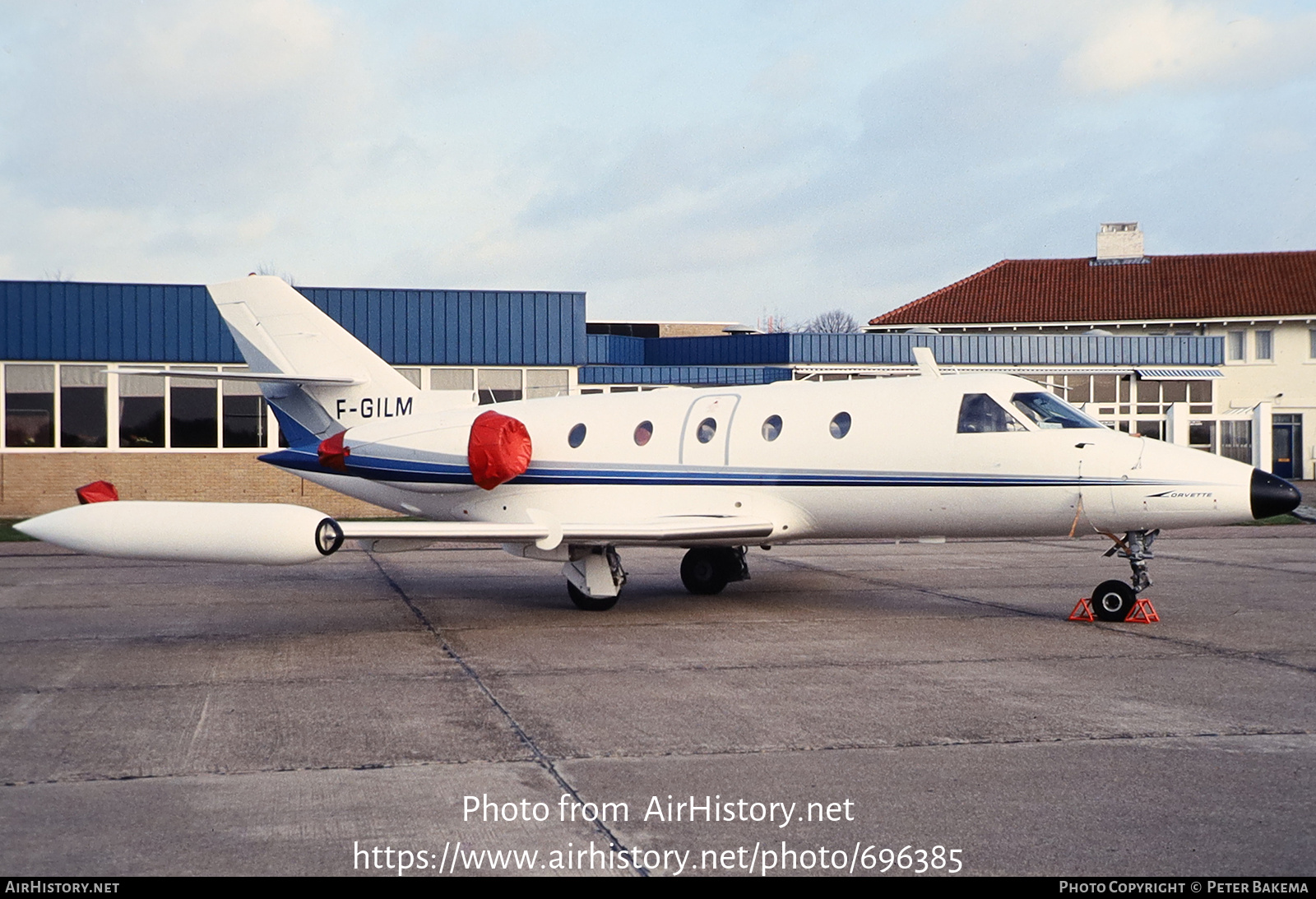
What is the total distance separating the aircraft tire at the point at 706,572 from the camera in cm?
1605

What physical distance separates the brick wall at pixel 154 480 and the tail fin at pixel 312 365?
11.7m

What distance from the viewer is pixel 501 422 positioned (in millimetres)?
15117

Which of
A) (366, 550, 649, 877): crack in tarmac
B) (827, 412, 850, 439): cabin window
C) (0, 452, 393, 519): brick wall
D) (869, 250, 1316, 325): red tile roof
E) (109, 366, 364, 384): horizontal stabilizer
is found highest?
(869, 250, 1316, 325): red tile roof

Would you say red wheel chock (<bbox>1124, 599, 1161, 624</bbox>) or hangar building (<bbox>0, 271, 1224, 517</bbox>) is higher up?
hangar building (<bbox>0, 271, 1224, 517</bbox>)

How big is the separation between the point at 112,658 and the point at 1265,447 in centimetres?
3622

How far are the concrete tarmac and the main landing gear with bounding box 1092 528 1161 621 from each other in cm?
33

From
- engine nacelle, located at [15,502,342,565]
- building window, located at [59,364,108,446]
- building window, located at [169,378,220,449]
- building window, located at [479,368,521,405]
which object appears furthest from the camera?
building window, located at [479,368,521,405]

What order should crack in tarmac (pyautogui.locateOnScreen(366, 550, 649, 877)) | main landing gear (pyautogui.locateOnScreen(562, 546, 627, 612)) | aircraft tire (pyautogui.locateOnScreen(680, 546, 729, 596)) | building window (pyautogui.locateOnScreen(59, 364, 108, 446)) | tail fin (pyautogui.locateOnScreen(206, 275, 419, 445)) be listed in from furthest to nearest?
1. building window (pyautogui.locateOnScreen(59, 364, 108, 446))
2. tail fin (pyautogui.locateOnScreen(206, 275, 419, 445))
3. aircraft tire (pyautogui.locateOnScreen(680, 546, 729, 596))
4. main landing gear (pyautogui.locateOnScreen(562, 546, 627, 612))
5. crack in tarmac (pyautogui.locateOnScreen(366, 550, 649, 877))

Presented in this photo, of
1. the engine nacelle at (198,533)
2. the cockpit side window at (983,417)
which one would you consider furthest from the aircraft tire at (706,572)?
the engine nacelle at (198,533)

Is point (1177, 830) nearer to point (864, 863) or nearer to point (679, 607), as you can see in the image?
point (864, 863)

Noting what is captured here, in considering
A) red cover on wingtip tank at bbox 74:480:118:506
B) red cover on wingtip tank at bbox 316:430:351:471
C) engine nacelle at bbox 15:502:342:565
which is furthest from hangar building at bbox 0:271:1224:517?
engine nacelle at bbox 15:502:342:565

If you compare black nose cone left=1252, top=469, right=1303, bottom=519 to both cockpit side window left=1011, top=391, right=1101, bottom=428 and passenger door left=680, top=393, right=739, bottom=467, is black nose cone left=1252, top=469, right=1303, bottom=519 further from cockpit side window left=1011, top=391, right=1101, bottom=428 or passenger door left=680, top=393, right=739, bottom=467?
passenger door left=680, top=393, right=739, bottom=467

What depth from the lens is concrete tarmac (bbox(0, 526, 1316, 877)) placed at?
5824 mm
